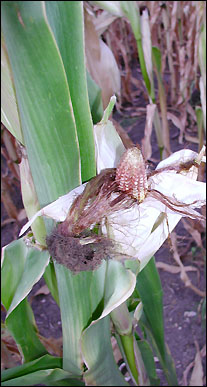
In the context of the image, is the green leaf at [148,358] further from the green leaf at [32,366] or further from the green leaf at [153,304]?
the green leaf at [32,366]

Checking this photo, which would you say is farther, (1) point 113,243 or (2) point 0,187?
(2) point 0,187

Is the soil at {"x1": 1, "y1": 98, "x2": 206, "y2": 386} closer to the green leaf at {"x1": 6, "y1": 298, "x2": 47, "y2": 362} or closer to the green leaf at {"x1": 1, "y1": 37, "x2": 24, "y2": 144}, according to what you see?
the green leaf at {"x1": 6, "y1": 298, "x2": 47, "y2": 362}

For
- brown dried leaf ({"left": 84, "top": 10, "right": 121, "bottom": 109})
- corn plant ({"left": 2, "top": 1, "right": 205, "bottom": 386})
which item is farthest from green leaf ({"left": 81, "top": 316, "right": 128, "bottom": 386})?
brown dried leaf ({"left": 84, "top": 10, "right": 121, "bottom": 109})

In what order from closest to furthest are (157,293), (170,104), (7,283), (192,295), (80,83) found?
1. (80,83)
2. (7,283)
3. (157,293)
4. (192,295)
5. (170,104)

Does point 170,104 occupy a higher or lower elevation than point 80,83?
lower

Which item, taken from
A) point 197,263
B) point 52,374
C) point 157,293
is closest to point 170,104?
point 197,263

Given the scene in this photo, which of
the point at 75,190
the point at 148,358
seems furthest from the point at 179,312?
the point at 75,190

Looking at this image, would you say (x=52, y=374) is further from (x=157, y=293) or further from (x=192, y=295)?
(x=192, y=295)
